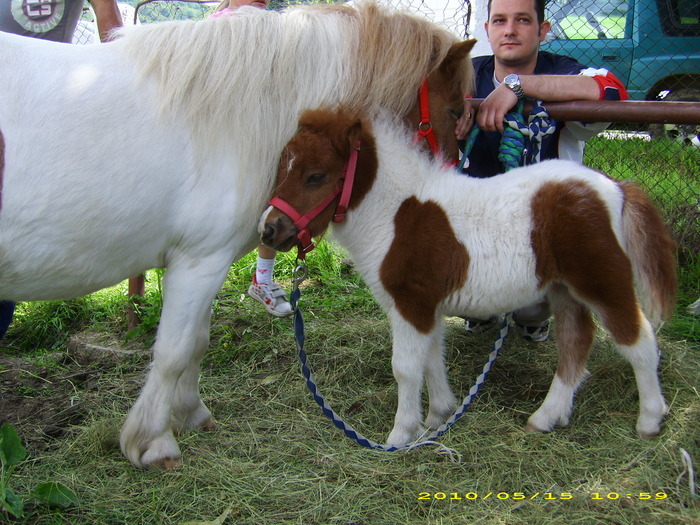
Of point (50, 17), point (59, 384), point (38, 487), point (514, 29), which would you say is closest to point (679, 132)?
point (514, 29)

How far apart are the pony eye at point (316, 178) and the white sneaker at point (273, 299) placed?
152 centimetres

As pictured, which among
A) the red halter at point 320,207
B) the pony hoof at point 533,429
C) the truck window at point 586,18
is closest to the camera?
the red halter at point 320,207

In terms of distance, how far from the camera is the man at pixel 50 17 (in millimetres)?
2805

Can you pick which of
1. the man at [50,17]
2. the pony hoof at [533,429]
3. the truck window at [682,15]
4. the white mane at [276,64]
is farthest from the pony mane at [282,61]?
the truck window at [682,15]

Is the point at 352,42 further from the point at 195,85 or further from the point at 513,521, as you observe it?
the point at 513,521

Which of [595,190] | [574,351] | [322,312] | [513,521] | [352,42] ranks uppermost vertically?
[352,42]

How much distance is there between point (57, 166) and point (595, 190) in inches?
74.3

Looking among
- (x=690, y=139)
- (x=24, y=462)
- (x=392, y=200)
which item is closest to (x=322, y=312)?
(x=392, y=200)

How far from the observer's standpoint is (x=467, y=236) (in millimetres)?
2311

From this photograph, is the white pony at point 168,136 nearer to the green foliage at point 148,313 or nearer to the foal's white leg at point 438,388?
the foal's white leg at point 438,388

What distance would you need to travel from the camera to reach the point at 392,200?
7.71ft

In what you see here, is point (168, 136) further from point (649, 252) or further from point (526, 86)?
point (649, 252)

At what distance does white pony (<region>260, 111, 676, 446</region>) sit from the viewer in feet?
7.25

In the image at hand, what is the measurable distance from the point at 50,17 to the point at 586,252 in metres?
2.67
